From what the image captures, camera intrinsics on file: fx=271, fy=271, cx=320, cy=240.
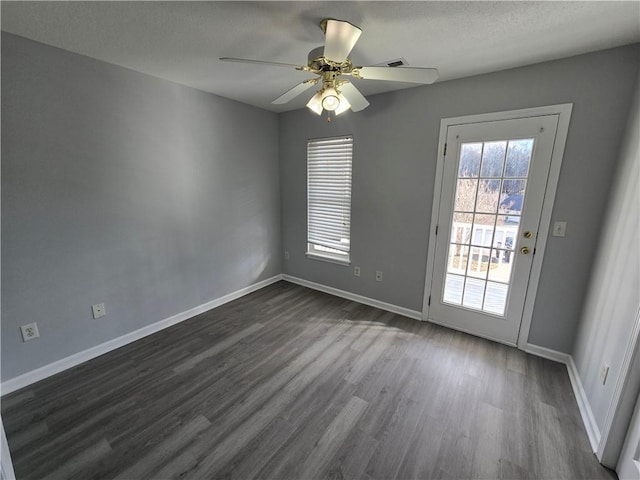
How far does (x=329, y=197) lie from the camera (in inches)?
137

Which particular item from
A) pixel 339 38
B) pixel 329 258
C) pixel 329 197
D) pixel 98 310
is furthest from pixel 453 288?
pixel 98 310

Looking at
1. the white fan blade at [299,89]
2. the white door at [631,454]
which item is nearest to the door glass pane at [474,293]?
the white door at [631,454]

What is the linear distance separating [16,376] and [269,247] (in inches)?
103

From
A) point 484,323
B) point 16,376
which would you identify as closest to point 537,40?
point 484,323

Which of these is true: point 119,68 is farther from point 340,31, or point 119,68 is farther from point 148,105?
point 340,31

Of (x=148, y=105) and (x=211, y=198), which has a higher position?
(x=148, y=105)

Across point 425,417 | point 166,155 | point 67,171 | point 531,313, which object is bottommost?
point 425,417

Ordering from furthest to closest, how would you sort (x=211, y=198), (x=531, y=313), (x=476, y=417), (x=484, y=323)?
(x=211, y=198) < (x=484, y=323) < (x=531, y=313) < (x=476, y=417)

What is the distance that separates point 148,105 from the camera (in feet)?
7.98

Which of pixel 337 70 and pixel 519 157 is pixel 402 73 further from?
pixel 519 157

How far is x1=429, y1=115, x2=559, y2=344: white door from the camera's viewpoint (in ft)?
7.26

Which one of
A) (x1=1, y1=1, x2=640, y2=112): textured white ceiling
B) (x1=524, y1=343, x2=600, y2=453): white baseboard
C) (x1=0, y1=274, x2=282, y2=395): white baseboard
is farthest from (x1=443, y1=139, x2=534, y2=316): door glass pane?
(x1=0, y1=274, x2=282, y2=395): white baseboard

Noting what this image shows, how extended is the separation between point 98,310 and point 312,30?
271cm

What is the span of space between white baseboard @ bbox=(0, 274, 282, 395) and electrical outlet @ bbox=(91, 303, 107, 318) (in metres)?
0.27
